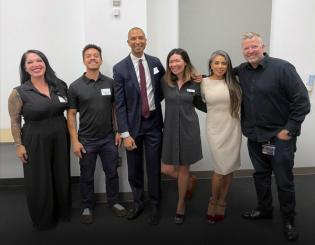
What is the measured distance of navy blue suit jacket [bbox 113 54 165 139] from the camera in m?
2.58

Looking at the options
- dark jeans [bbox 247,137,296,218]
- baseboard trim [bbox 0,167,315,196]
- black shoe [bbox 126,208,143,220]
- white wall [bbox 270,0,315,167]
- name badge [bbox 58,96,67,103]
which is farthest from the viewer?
baseboard trim [bbox 0,167,315,196]

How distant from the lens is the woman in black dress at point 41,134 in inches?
96.9

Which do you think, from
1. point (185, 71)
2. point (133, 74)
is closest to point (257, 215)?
point (185, 71)

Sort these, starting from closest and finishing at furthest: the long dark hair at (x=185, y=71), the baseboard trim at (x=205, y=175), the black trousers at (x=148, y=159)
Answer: the long dark hair at (x=185, y=71) → the black trousers at (x=148, y=159) → the baseboard trim at (x=205, y=175)

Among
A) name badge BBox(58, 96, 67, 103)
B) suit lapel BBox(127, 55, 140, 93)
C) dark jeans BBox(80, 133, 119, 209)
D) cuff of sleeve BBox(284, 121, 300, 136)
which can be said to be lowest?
dark jeans BBox(80, 133, 119, 209)

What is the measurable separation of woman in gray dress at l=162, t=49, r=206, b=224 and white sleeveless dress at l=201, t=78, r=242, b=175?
103mm

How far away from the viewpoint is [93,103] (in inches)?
103

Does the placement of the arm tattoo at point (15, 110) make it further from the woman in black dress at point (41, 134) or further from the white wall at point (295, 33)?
the white wall at point (295, 33)

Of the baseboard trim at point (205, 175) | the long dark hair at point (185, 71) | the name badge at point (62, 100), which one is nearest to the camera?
the long dark hair at point (185, 71)

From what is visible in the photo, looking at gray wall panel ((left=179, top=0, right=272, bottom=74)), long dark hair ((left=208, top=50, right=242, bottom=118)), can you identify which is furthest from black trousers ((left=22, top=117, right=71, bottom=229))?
gray wall panel ((left=179, top=0, right=272, bottom=74))

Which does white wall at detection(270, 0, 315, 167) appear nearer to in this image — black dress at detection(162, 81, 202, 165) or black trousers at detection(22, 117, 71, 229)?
black dress at detection(162, 81, 202, 165)

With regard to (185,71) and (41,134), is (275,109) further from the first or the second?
(41,134)

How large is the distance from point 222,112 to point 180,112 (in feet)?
1.12

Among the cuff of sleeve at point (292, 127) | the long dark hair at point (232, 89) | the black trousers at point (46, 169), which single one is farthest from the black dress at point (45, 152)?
the cuff of sleeve at point (292, 127)
